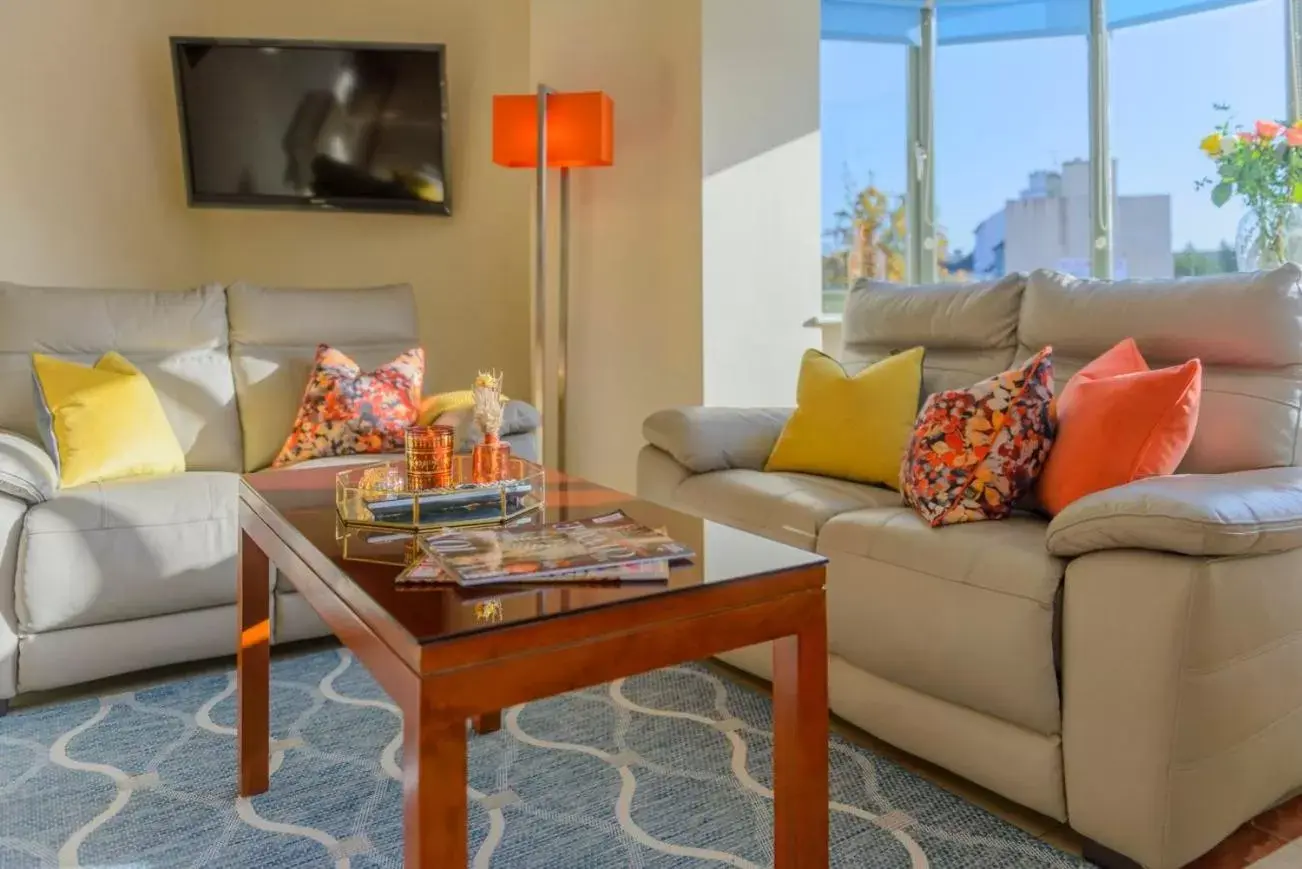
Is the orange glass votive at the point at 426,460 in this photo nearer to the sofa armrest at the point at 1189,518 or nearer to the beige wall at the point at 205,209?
the sofa armrest at the point at 1189,518

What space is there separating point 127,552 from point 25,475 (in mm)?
276

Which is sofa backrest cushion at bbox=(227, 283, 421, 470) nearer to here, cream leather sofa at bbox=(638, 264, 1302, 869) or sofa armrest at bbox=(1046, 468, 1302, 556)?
cream leather sofa at bbox=(638, 264, 1302, 869)

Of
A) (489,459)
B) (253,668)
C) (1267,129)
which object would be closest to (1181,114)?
(1267,129)

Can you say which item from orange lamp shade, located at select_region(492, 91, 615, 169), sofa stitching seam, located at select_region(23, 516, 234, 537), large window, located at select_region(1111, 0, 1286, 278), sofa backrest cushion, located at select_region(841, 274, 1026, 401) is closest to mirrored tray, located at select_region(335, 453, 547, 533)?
sofa stitching seam, located at select_region(23, 516, 234, 537)

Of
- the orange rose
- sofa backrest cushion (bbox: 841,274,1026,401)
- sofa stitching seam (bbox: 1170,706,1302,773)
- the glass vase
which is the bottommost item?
sofa stitching seam (bbox: 1170,706,1302,773)

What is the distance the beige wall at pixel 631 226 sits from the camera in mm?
3404

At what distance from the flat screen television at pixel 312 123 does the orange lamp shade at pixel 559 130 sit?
0.44m

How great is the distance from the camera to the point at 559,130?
346 cm

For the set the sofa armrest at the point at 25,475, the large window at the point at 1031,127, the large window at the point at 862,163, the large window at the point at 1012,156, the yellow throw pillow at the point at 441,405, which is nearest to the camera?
the sofa armrest at the point at 25,475

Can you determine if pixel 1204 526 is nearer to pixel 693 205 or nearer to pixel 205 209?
pixel 693 205

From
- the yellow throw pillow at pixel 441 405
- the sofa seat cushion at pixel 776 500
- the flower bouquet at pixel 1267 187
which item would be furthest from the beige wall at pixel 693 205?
the flower bouquet at pixel 1267 187

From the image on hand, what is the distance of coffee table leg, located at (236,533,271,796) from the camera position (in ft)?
5.93

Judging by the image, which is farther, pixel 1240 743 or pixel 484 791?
pixel 484 791

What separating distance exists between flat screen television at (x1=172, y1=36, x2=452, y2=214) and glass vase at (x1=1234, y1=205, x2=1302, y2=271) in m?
2.81
